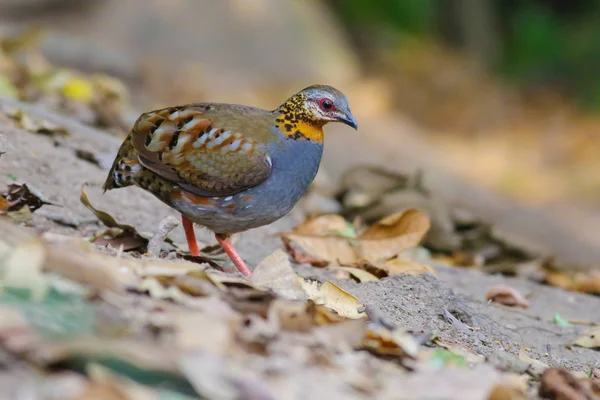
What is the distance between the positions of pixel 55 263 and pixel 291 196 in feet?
5.04

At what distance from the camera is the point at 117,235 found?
4562 mm

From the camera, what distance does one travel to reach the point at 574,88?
686 inches

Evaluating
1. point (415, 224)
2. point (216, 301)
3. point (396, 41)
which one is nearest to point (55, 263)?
point (216, 301)

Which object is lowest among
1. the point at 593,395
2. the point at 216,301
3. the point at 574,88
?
the point at 216,301

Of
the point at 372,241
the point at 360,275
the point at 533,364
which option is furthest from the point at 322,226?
the point at 533,364

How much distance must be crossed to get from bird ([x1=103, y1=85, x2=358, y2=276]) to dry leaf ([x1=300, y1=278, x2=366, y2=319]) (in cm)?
62

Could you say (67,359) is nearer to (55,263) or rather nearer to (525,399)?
(55,263)

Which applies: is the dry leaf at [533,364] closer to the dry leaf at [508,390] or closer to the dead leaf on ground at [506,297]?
the dry leaf at [508,390]

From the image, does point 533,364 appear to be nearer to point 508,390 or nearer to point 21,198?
point 508,390

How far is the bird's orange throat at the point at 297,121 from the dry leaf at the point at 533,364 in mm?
1383

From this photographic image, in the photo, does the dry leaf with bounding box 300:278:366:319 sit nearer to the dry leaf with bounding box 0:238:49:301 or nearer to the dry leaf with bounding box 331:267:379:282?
the dry leaf with bounding box 331:267:379:282

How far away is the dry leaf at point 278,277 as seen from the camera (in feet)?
11.5

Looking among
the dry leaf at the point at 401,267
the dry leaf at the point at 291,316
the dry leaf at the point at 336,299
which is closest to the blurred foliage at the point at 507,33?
the dry leaf at the point at 401,267

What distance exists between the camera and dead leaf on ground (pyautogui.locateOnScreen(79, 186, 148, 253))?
4.43m
